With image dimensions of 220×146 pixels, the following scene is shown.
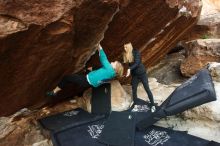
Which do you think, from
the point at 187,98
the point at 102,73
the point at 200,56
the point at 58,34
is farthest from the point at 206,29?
the point at 58,34

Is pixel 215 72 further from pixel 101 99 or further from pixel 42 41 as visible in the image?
pixel 42 41

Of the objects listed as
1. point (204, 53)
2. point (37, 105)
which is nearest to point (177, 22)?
point (204, 53)

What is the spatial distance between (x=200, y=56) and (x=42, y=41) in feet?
14.3

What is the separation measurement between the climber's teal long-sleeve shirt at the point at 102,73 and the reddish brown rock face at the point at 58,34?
0.86 feet

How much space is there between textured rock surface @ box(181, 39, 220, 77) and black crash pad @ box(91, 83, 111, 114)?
2.29m

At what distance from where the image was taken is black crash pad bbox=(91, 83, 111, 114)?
21.7 ft

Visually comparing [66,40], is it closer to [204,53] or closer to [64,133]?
[64,133]

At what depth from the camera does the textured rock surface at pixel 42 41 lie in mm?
4516

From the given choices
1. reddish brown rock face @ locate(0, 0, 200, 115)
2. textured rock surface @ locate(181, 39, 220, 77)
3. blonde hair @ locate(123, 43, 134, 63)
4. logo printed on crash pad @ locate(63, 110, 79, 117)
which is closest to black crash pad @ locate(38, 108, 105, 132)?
logo printed on crash pad @ locate(63, 110, 79, 117)

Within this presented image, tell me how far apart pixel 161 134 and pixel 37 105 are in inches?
92.2

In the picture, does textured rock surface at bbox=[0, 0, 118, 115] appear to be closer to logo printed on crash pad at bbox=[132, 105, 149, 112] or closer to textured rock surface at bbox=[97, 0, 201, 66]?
textured rock surface at bbox=[97, 0, 201, 66]

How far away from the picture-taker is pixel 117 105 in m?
6.73

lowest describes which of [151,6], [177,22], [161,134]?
[161,134]

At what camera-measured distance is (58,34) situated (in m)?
5.00
